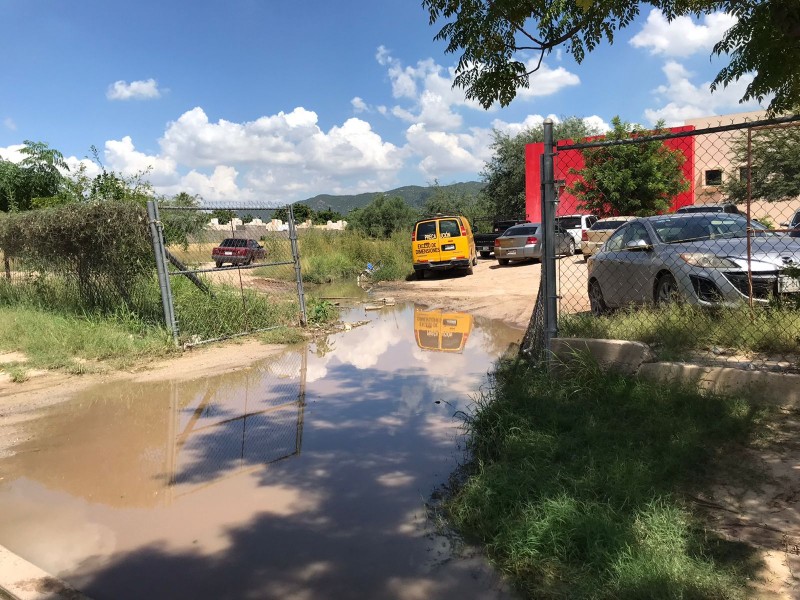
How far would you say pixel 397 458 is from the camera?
189 inches

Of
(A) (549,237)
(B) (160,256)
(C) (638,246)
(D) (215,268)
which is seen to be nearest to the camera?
(A) (549,237)

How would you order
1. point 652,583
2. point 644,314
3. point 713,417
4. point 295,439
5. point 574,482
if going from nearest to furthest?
point 652,583, point 574,482, point 713,417, point 295,439, point 644,314

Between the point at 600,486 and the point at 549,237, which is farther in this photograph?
the point at 549,237

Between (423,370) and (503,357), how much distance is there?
118 cm

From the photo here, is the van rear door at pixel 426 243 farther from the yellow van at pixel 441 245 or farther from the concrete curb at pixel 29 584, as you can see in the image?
the concrete curb at pixel 29 584

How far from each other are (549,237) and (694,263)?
218 centimetres

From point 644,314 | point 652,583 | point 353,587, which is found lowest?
point 353,587

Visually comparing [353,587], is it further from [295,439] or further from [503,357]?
[503,357]

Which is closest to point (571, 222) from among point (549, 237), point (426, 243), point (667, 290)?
point (426, 243)

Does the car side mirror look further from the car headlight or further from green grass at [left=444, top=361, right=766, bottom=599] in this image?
green grass at [left=444, top=361, right=766, bottom=599]

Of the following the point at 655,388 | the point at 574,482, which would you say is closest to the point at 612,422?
the point at 655,388

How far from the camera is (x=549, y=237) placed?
5328 millimetres

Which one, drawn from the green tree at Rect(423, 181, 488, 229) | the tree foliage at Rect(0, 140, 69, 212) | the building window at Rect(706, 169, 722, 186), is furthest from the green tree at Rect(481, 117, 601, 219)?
the tree foliage at Rect(0, 140, 69, 212)

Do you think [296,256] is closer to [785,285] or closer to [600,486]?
[785,285]
